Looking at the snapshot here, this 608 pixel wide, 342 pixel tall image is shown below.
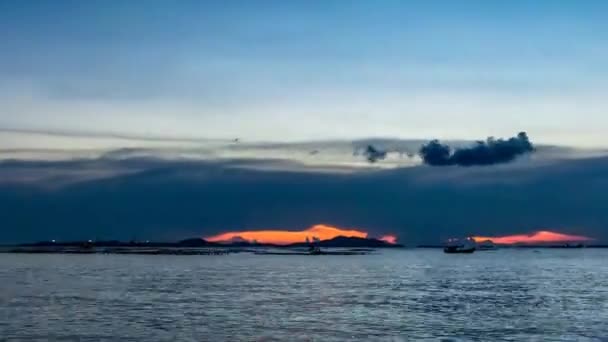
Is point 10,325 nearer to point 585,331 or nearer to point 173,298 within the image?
point 173,298

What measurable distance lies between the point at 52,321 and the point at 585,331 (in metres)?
37.0

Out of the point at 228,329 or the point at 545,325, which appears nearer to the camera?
the point at 228,329

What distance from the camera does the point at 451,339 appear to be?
167 feet

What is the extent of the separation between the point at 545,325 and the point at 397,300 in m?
22.0

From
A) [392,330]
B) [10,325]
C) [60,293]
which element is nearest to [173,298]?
[60,293]

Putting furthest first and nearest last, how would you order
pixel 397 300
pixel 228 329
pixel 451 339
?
1. pixel 397 300
2. pixel 228 329
3. pixel 451 339

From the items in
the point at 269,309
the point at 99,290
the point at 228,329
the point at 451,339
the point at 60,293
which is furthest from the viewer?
the point at 99,290

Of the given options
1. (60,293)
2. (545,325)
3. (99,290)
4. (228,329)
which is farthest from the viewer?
(99,290)

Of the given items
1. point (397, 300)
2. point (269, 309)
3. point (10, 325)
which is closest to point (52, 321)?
point (10, 325)

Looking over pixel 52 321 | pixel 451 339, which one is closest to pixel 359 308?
pixel 451 339

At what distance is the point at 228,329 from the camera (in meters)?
54.9

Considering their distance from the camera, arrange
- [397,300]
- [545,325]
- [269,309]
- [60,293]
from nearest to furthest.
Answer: [545,325]
[269,309]
[397,300]
[60,293]

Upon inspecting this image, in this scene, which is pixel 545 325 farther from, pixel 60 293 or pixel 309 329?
pixel 60 293

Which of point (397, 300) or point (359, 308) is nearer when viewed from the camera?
point (359, 308)
